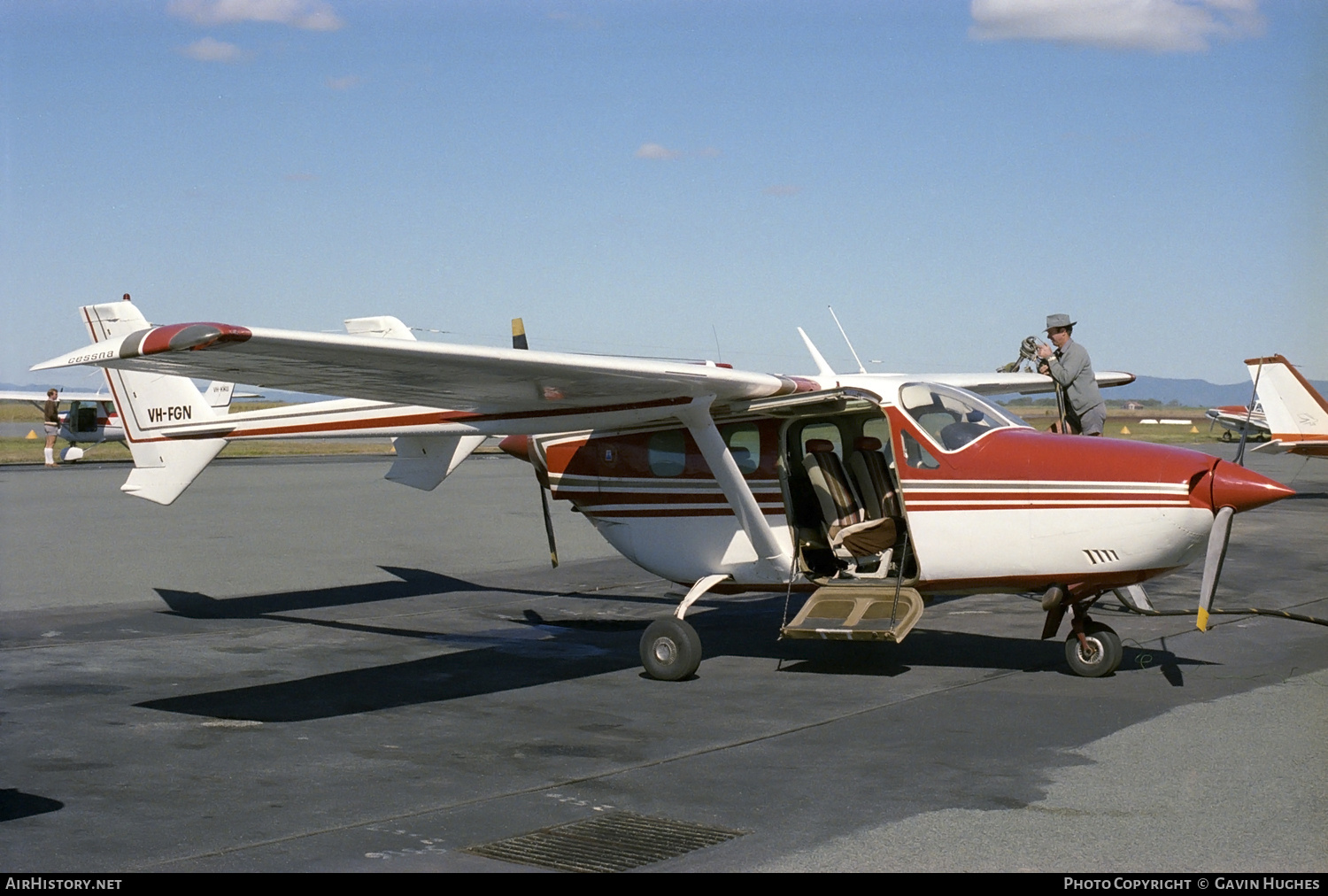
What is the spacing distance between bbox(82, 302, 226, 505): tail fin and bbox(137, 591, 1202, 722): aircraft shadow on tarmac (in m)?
1.63

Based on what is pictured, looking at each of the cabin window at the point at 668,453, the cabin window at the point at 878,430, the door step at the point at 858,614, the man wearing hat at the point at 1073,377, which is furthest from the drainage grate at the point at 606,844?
the man wearing hat at the point at 1073,377

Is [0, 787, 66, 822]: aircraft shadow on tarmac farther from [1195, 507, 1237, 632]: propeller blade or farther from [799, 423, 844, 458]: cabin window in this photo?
[1195, 507, 1237, 632]: propeller blade

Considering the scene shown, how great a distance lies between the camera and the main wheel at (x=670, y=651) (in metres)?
9.28

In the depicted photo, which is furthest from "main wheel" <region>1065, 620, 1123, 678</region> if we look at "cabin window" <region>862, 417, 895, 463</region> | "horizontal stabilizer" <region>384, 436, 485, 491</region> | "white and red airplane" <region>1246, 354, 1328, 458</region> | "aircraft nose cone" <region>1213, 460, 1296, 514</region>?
"white and red airplane" <region>1246, 354, 1328, 458</region>

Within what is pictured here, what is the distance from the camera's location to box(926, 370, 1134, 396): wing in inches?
575

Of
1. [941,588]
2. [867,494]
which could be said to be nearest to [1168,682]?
[941,588]

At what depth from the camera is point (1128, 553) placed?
830 cm

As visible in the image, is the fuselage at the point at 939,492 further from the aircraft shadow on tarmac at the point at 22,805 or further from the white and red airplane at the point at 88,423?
the white and red airplane at the point at 88,423

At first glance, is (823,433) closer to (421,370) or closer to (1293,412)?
(421,370)

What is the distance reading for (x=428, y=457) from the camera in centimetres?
1184

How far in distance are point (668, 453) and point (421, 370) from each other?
274 cm

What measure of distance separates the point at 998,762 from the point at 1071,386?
5588 mm

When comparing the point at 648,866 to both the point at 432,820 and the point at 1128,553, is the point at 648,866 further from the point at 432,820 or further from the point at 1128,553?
the point at 1128,553
